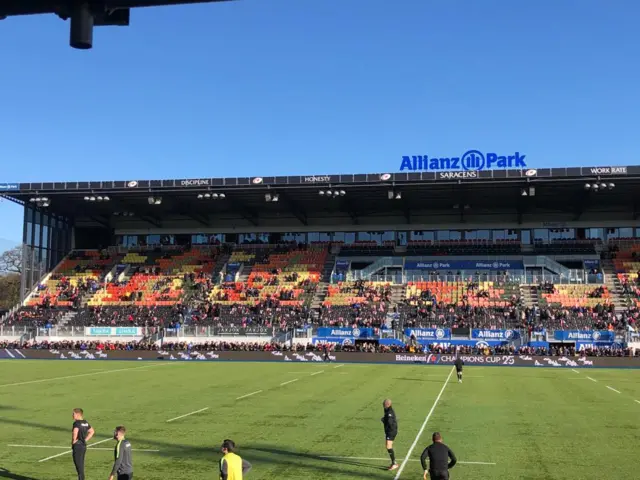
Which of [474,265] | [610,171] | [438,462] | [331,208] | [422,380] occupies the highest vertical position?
[610,171]

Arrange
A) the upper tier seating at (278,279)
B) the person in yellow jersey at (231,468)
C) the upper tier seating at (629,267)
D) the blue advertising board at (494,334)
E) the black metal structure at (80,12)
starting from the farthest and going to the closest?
the upper tier seating at (278,279), the upper tier seating at (629,267), the blue advertising board at (494,334), the person in yellow jersey at (231,468), the black metal structure at (80,12)

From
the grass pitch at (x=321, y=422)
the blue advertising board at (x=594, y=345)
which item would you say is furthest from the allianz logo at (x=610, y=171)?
the grass pitch at (x=321, y=422)

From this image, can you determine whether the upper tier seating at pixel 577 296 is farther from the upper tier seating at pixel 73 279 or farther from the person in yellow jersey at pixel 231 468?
the person in yellow jersey at pixel 231 468

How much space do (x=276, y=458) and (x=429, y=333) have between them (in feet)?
130

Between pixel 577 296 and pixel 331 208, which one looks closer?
pixel 577 296

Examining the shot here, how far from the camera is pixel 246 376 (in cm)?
3681

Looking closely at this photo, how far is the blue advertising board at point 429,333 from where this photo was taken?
53219 mm

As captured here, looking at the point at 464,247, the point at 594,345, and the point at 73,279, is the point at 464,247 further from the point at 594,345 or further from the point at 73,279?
the point at 73,279

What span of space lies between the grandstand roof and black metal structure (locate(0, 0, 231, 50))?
55332mm

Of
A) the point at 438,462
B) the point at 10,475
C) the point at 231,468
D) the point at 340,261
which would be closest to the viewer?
the point at 231,468

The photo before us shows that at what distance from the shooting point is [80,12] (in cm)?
461

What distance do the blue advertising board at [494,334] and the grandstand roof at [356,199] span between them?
14113mm

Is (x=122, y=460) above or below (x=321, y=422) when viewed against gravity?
above

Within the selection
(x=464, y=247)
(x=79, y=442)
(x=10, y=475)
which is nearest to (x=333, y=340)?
(x=464, y=247)
